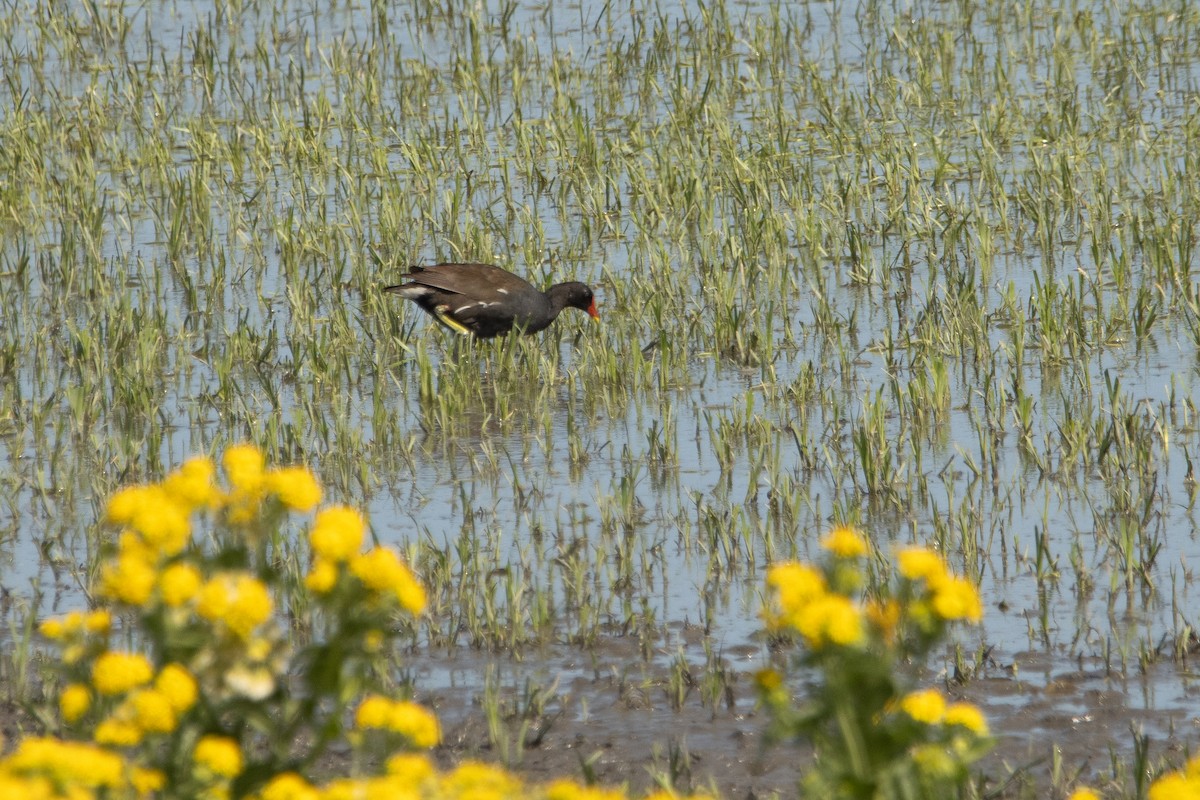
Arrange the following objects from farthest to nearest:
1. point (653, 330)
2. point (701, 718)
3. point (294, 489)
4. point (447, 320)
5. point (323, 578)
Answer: point (653, 330) → point (447, 320) → point (701, 718) → point (294, 489) → point (323, 578)

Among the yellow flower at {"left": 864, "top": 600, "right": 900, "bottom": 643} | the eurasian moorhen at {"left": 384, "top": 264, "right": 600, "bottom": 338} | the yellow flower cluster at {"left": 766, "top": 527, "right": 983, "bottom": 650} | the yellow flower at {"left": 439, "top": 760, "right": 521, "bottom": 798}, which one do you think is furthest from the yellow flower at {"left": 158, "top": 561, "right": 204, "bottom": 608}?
the eurasian moorhen at {"left": 384, "top": 264, "right": 600, "bottom": 338}

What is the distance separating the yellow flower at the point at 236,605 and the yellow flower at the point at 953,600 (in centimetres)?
102

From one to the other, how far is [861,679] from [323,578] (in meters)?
0.84

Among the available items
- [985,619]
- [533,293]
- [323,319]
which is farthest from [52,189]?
[985,619]

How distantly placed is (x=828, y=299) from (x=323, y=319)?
234cm

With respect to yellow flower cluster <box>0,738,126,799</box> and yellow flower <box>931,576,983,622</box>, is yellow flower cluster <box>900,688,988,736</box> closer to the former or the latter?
yellow flower <box>931,576,983,622</box>

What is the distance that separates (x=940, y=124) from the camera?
1179cm

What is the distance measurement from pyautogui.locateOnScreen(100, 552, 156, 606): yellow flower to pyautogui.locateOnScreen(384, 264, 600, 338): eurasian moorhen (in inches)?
215

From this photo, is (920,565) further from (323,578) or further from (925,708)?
(323,578)

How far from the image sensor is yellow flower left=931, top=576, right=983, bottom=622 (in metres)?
2.98

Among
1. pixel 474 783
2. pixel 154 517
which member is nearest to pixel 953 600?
pixel 474 783

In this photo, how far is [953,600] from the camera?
2984 mm

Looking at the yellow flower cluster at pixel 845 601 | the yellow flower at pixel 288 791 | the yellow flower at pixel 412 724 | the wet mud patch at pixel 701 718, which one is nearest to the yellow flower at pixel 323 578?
the yellow flower at pixel 412 724

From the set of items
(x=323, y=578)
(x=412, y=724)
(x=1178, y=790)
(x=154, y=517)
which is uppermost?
(x=154, y=517)
